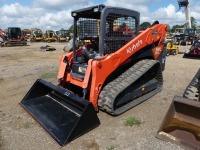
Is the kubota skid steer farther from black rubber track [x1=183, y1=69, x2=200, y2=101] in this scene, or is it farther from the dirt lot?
black rubber track [x1=183, y1=69, x2=200, y2=101]

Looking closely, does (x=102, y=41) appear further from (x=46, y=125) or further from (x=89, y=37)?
(x=46, y=125)

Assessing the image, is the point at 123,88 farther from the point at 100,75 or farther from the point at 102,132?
the point at 102,132

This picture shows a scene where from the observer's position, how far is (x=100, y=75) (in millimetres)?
4367

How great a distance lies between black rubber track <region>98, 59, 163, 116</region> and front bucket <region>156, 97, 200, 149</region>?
3.42 feet

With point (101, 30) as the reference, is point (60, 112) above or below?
below

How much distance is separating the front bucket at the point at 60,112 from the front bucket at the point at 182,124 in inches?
44.8

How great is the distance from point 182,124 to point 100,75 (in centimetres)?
165

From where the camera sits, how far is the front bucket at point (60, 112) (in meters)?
3.62

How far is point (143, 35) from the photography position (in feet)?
17.1

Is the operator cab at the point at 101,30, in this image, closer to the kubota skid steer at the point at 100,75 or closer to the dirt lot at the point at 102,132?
the kubota skid steer at the point at 100,75

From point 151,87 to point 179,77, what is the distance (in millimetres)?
2495

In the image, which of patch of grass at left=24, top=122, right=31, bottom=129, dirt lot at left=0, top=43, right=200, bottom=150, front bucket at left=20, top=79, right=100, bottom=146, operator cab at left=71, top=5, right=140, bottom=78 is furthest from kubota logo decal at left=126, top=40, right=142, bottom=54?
patch of grass at left=24, top=122, right=31, bottom=129

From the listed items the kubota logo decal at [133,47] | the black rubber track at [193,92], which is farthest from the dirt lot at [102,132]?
the kubota logo decal at [133,47]

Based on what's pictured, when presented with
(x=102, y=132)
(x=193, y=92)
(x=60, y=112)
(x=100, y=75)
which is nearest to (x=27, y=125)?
(x=60, y=112)
